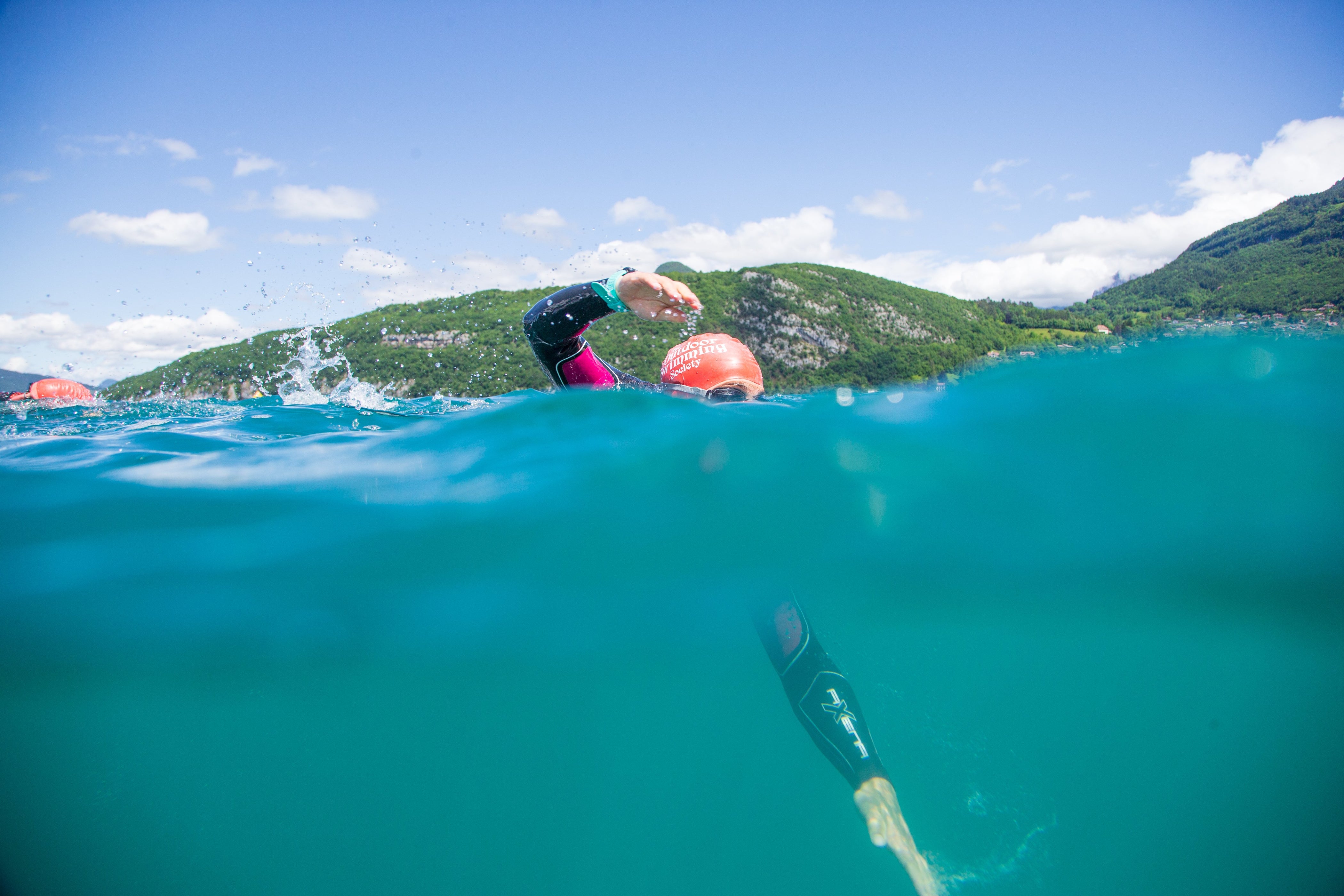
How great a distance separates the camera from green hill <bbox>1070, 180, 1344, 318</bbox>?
19391mm

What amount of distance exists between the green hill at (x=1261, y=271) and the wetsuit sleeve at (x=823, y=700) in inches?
765

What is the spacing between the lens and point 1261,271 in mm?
24062

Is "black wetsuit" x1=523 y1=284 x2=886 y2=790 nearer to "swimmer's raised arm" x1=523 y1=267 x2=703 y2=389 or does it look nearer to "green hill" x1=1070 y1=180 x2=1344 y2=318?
"swimmer's raised arm" x1=523 y1=267 x2=703 y2=389

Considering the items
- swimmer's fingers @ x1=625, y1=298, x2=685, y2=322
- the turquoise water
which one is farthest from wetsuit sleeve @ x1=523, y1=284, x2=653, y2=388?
the turquoise water

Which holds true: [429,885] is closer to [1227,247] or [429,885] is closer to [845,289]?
[1227,247]

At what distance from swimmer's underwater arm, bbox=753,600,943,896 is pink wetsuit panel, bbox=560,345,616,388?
8.97 ft

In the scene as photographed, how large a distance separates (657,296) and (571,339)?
4.35 ft

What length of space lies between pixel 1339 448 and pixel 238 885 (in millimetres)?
12513

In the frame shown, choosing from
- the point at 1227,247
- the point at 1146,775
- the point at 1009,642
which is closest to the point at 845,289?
the point at 1227,247

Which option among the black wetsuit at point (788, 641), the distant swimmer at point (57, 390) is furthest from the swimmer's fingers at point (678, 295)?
the distant swimmer at point (57, 390)

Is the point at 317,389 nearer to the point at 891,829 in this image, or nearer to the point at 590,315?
the point at 590,315

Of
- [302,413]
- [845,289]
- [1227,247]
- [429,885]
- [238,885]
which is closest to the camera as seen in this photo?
[302,413]

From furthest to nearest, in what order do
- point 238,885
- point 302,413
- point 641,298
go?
point 238,885, point 302,413, point 641,298

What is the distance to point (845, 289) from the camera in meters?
83.8
